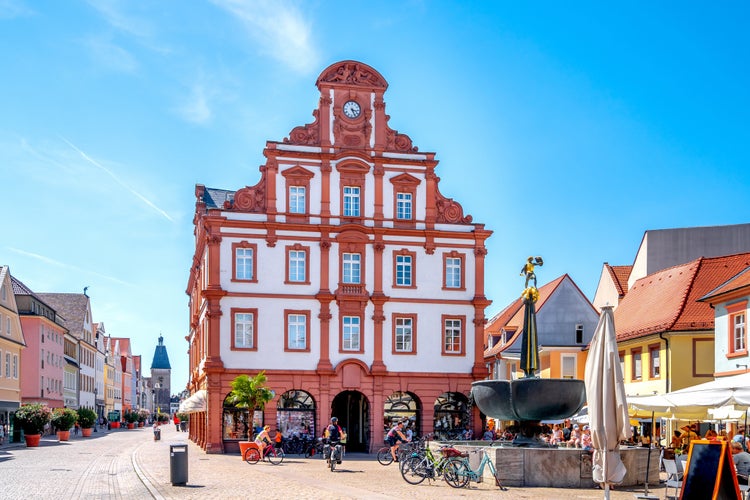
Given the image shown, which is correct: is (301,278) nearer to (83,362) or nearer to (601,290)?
(601,290)

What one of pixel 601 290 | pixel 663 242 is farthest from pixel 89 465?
pixel 601 290

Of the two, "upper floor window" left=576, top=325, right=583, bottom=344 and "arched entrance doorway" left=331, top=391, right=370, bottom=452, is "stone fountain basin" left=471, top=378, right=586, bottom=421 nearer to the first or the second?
"arched entrance doorway" left=331, top=391, right=370, bottom=452

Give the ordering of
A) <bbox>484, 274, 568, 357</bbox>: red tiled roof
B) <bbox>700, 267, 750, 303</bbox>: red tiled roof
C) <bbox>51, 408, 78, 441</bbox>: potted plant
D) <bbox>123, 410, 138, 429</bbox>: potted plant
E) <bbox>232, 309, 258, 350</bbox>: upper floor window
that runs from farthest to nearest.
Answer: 1. <bbox>123, 410, 138, 429</bbox>: potted plant
2. <bbox>484, 274, 568, 357</bbox>: red tiled roof
3. <bbox>51, 408, 78, 441</bbox>: potted plant
4. <bbox>232, 309, 258, 350</bbox>: upper floor window
5. <bbox>700, 267, 750, 303</bbox>: red tiled roof

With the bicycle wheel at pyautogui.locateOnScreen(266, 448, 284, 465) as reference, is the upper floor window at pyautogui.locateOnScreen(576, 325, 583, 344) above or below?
above

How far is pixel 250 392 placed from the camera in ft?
137

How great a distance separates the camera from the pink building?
2832 inches

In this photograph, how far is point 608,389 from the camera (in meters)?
17.1

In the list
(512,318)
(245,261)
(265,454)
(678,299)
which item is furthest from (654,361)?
(512,318)

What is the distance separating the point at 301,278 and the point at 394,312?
466cm

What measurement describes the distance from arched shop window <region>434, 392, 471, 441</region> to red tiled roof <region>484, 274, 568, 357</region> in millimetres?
12772

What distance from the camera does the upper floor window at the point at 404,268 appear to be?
46.7 metres

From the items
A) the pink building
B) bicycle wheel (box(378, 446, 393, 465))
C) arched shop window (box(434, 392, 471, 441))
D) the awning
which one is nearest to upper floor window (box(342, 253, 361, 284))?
arched shop window (box(434, 392, 471, 441))

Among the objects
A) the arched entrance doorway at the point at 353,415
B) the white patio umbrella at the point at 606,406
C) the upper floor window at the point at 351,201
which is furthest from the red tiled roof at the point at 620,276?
the white patio umbrella at the point at 606,406

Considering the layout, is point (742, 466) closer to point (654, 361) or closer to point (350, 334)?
point (654, 361)
